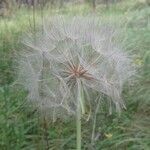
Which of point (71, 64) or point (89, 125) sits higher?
point (71, 64)

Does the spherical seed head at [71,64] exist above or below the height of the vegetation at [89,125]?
above

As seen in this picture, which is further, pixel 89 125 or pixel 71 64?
pixel 89 125

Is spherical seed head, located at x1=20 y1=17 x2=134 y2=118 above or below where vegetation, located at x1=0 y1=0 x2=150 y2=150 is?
above

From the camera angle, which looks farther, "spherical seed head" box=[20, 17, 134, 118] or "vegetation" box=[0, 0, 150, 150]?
"vegetation" box=[0, 0, 150, 150]

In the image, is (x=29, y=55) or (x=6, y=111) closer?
(x=29, y=55)

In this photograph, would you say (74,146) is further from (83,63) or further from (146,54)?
(146,54)

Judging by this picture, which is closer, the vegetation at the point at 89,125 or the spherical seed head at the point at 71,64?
the spherical seed head at the point at 71,64

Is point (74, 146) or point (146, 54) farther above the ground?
point (146, 54)

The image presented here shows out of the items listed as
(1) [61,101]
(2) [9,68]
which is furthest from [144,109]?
(2) [9,68]
